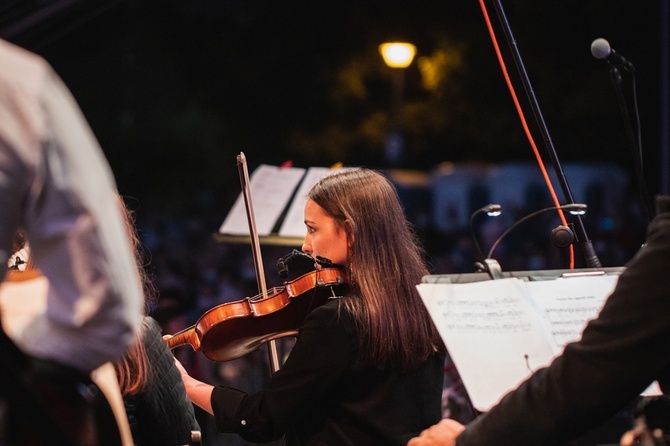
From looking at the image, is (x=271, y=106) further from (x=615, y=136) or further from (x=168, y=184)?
(x=615, y=136)

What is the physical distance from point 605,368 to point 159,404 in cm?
142

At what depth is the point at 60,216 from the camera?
4.09 ft

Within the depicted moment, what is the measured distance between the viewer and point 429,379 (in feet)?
9.47

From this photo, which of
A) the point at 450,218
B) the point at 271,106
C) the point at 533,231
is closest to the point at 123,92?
the point at 271,106

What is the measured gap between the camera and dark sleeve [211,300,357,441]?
8.68ft

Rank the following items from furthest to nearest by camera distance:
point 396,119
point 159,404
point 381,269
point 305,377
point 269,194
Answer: point 396,119 < point 269,194 < point 381,269 < point 305,377 < point 159,404

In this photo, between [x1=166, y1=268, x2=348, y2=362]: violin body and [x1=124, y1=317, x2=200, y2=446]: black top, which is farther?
[x1=166, y1=268, x2=348, y2=362]: violin body

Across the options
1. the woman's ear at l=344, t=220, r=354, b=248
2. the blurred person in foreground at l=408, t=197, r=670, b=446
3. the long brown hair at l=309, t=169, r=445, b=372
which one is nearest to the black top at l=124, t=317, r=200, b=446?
the long brown hair at l=309, t=169, r=445, b=372

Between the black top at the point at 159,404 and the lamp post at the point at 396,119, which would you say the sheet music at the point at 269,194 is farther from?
the lamp post at the point at 396,119

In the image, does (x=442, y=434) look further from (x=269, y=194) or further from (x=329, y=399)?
(x=269, y=194)

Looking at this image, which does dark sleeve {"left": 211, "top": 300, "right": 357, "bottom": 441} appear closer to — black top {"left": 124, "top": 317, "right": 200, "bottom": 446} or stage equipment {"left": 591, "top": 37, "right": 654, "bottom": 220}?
black top {"left": 124, "top": 317, "right": 200, "bottom": 446}

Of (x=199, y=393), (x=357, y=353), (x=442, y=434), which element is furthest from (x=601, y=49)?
(x=199, y=393)

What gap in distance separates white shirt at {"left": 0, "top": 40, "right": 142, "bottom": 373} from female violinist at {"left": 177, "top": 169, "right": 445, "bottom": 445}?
1425 millimetres

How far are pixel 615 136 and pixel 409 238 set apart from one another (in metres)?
9.35
